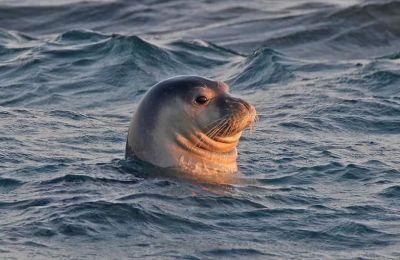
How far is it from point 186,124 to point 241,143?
2.18m

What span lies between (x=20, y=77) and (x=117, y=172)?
637cm

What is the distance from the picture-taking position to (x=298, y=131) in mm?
13273

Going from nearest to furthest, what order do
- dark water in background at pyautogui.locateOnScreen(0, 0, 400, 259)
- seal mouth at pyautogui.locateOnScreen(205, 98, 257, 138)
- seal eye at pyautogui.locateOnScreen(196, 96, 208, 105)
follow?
dark water in background at pyautogui.locateOnScreen(0, 0, 400, 259) → seal mouth at pyautogui.locateOnScreen(205, 98, 257, 138) → seal eye at pyautogui.locateOnScreen(196, 96, 208, 105)

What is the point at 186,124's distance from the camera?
35.0ft

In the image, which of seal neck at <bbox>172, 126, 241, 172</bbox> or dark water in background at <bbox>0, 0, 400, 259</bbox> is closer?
dark water in background at <bbox>0, 0, 400, 259</bbox>

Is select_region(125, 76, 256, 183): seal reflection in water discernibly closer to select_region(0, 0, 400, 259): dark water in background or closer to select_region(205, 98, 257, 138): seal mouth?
select_region(205, 98, 257, 138): seal mouth

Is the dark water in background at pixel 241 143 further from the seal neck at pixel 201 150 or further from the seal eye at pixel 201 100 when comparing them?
the seal eye at pixel 201 100

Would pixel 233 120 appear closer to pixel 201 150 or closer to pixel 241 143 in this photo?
pixel 201 150

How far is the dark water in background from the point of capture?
29.0 ft

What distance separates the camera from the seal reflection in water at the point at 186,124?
1059 cm

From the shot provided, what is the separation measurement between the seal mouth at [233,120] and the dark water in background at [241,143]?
1.82 ft

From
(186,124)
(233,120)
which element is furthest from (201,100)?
(233,120)

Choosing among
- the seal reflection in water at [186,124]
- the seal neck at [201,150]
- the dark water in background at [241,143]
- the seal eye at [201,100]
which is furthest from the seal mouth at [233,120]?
the dark water in background at [241,143]

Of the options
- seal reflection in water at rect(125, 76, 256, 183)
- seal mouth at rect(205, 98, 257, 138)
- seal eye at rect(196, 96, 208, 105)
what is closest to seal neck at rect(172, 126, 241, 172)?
seal reflection in water at rect(125, 76, 256, 183)
